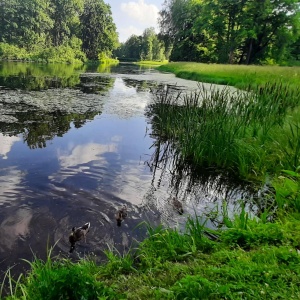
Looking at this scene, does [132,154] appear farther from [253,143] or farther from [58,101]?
[58,101]

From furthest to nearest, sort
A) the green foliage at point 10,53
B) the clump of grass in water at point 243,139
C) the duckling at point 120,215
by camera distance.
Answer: the green foliage at point 10,53 → the clump of grass in water at point 243,139 → the duckling at point 120,215

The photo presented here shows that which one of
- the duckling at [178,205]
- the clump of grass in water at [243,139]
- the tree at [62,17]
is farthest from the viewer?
the tree at [62,17]

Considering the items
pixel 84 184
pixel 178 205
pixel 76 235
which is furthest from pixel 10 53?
pixel 76 235

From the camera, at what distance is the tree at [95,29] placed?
74.3m

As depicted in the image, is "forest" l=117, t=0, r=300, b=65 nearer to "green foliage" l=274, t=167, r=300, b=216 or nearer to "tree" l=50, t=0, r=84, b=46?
"tree" l=50, t=0, r=84, b=46

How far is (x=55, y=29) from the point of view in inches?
2621

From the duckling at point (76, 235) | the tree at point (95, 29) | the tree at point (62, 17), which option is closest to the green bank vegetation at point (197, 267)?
the duckling at point (76, 235)

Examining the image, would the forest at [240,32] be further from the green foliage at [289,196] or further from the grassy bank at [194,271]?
the grassy bank at [194,271]

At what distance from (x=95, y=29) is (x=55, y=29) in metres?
12.0

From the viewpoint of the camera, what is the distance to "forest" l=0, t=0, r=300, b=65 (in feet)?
115

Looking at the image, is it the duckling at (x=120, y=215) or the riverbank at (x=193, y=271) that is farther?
the duckling at (x=120, y=215)

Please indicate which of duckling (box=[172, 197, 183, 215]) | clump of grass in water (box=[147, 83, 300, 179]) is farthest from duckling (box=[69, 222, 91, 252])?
clump of grass in water (box=[147, 83, 300, 179])

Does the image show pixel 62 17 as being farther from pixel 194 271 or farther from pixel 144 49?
pixel 194 271

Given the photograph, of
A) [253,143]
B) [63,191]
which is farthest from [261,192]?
[63,191]
